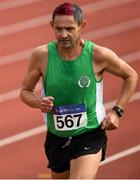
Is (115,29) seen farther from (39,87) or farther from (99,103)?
(99,103)

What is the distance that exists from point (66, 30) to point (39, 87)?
377 centimetres

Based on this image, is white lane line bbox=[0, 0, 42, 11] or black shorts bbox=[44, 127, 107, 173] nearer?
black shorts bbox=[44, 127, 107, 173]

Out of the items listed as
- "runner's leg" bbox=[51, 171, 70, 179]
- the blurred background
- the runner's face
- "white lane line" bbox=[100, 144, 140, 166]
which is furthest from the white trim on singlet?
"white lane line" bbox=[100, 144, 140, 166]

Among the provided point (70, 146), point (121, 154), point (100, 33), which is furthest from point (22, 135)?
point (100, 33)

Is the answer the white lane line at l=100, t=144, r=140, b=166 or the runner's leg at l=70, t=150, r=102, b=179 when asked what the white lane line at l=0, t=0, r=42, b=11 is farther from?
the runner's leg at l=70, t=150, r=102, b=179

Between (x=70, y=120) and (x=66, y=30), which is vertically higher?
(x=66, y=30)

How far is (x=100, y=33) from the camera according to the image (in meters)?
9.20

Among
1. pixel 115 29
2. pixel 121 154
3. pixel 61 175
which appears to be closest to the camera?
pixel 61 175

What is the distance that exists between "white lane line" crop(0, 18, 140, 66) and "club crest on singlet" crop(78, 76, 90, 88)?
4.21 m

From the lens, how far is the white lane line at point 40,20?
918cm

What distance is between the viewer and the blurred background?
6.27 metres

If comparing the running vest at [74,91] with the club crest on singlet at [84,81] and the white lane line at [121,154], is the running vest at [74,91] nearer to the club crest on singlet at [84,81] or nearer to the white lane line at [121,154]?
the club crest on singlet at [84,81]

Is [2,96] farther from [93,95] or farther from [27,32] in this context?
[93,95]

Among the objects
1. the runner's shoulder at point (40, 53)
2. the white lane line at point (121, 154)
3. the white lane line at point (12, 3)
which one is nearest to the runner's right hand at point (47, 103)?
the runner's shoulder at point (40, 53)
